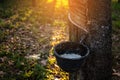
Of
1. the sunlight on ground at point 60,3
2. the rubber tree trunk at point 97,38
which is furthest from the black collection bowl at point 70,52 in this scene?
the sunlight on ground at point 60,3

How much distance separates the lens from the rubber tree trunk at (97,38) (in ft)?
14.2

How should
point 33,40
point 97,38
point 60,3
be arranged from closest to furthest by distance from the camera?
1. point 97,38
2. point 33,40
3. point 60,3

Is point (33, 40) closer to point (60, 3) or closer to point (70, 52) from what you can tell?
point (70, 52)

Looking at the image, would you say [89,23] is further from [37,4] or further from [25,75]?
[37,4]

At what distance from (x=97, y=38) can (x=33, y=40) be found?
3.62m

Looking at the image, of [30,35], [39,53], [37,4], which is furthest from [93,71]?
[37,4]

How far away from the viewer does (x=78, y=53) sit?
14.7 feet

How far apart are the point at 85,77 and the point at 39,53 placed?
2.44 m

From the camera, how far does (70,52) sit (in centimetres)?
451

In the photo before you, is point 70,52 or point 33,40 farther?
point 33,40

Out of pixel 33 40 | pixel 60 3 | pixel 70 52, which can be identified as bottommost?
pixel 33 40

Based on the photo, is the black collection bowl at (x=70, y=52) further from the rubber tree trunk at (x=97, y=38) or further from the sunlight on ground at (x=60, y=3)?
the sunlight on ground at (x=60, y=3)

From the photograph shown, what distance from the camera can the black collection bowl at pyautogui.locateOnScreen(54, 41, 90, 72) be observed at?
4.01m

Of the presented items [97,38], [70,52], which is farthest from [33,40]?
[97,38]
